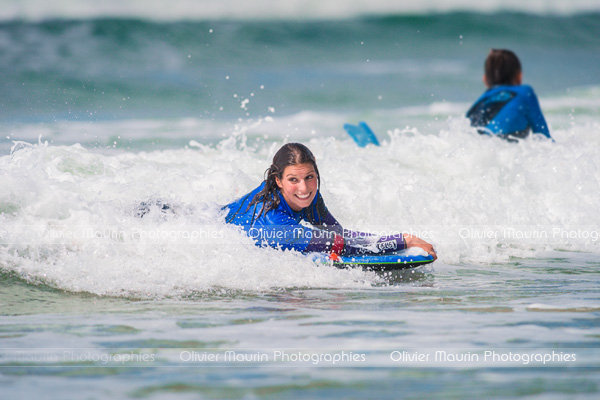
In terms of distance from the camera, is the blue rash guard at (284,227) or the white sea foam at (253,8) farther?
the white sea foam at (253,8)

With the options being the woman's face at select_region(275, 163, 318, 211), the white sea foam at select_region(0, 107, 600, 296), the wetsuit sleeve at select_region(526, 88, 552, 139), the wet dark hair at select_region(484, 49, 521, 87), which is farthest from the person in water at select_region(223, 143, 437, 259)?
the wet dark hair at select_region(484, 49, 521, 87)

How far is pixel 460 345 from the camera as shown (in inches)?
128

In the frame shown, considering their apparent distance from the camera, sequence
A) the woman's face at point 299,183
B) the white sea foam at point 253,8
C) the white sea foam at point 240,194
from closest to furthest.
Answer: the white sea foam at point 240,194, the woman's face at point 299,183, the white sea foam at point 253,8

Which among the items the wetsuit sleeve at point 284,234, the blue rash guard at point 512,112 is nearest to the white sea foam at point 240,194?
the wetsuit sleeve at point 284,234

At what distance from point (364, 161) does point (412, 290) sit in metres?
3.41

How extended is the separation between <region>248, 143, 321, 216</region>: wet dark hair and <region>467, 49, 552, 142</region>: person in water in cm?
417

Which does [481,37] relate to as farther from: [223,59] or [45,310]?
[45,310]

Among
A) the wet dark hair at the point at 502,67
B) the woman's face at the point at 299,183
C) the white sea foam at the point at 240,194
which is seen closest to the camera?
the white sea foam at the point at 240,194

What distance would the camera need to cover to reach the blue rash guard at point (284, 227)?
15.7ft

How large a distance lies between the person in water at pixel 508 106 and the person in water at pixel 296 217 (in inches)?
153

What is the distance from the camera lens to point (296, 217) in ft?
16.2

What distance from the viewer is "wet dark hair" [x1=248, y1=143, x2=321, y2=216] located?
15.7ft

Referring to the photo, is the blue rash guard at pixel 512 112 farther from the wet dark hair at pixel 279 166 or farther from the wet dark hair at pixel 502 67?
the wet dark hair at pixel 279 166

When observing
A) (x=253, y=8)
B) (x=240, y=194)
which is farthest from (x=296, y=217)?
(x=253, y=8)
